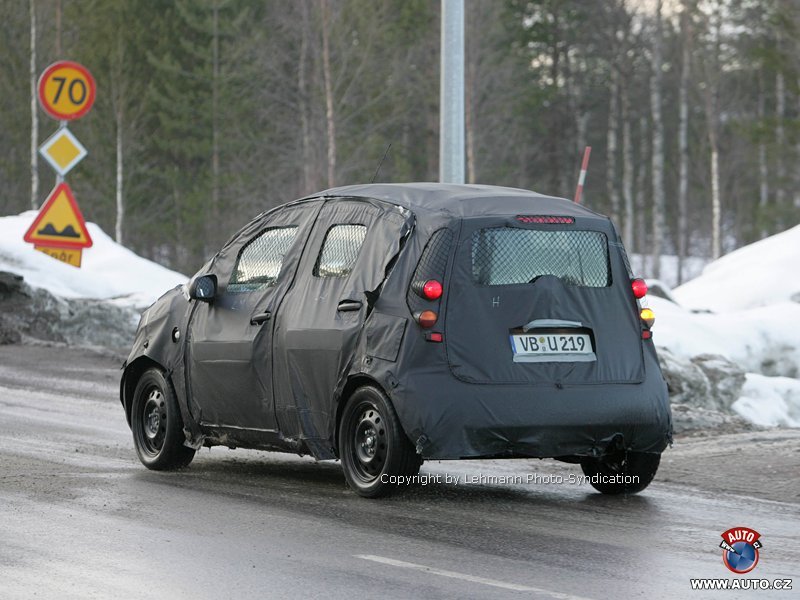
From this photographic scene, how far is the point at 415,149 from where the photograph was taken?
60344 mm

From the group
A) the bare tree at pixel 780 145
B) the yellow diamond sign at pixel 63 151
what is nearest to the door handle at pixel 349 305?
the yellow diamond sign at pixel 63 151

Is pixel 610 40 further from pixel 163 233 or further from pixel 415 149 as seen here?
pixel 163 233

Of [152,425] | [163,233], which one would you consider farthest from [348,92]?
[152,425]

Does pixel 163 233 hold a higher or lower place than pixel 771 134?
lower

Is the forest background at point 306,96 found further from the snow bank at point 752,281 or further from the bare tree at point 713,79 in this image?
the snow bank at point 752,281

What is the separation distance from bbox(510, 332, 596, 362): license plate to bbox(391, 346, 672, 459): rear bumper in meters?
0.16

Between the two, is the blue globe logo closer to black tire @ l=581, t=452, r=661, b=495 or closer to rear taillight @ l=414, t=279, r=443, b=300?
black tire @ l=581, t=452, r=661, b=495

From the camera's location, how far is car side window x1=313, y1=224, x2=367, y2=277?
8.96m

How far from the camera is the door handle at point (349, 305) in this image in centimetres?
870

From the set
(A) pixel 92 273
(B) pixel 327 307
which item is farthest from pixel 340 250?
(A) pixel 92 273

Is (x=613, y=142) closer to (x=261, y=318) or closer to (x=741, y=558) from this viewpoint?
(x=261, y=318)

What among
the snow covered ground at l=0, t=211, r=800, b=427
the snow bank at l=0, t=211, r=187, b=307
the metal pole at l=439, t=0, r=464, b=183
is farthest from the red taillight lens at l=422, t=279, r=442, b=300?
the snow bank at l=0, t=211, r=187, b=307

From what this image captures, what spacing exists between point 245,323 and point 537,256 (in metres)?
1.94

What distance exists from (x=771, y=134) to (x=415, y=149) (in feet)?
54.0
